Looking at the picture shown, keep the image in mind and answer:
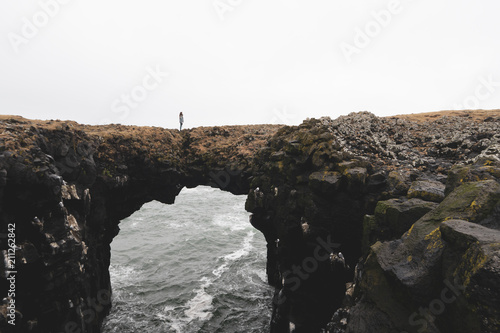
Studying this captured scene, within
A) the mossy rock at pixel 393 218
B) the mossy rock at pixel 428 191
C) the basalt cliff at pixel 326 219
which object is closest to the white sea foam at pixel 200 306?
the basalt cliff at pixel 326 219

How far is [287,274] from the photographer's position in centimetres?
2153

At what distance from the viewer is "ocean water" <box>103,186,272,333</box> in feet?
84.0

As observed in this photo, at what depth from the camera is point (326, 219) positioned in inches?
672

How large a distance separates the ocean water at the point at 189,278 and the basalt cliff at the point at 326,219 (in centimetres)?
376

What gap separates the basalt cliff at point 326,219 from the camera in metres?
6.66

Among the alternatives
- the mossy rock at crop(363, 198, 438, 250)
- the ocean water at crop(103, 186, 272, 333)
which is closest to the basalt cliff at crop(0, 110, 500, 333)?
the mossy rock at crop(363, 198, 438, 250)

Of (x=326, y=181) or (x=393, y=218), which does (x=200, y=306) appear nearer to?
(x=326, y=181)

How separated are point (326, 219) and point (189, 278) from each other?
24.3 meters

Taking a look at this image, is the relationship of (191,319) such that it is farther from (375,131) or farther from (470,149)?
(470,149)

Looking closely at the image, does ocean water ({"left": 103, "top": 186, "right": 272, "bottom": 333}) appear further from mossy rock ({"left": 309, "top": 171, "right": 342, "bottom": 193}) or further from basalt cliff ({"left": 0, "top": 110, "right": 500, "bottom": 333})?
mossy rock ({"left": 309, "top": 171, "right": 342, "bottom": 193})

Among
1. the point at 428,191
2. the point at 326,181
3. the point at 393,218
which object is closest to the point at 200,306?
the point at 326,181

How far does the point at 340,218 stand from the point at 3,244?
17.9 m

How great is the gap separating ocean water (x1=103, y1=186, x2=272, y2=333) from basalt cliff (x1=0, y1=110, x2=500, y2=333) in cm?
376

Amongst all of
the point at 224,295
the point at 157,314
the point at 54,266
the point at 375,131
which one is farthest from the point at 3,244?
the point at 375,131
